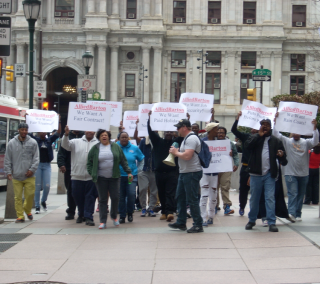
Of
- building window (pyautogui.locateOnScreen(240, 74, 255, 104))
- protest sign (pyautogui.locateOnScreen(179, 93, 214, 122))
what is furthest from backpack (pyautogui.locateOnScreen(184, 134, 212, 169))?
building window (pyautogui.locateOnScreen(240, 74, 255, 104))

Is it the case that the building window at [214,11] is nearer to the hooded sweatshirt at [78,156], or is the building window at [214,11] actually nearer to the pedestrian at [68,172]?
the pedestrian at [68,172]

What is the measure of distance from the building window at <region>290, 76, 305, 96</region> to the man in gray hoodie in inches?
1978

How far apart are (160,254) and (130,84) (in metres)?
50.3

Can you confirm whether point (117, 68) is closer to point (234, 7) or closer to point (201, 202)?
point (234, 7)

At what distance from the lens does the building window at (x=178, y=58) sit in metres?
58.3

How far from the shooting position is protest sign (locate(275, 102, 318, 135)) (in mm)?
10977

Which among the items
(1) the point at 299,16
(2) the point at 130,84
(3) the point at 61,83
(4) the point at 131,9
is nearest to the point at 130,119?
(2) the point at 130,84

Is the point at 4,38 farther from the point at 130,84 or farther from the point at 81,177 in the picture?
the point at 130,84

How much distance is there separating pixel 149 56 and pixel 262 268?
1994 inches

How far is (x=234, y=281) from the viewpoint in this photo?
6.61m

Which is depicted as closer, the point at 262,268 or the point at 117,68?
the point at 262,268

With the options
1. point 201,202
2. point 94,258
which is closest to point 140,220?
point 201,202

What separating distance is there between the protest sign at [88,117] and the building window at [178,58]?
4763 centimetres

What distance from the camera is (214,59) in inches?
2290
